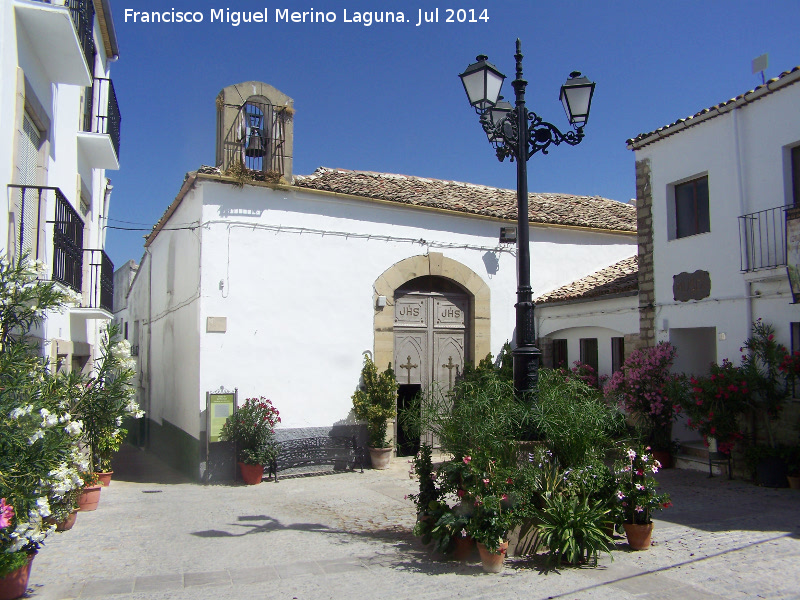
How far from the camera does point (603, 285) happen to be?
42.1 ft

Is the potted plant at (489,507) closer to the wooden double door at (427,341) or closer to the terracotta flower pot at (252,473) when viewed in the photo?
the terracotta flower pot at (252,473)

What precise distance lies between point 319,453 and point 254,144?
17.6 ft

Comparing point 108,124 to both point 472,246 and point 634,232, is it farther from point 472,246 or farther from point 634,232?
point 634,232

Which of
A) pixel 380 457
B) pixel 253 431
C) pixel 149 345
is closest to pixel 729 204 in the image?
pixel 380 457

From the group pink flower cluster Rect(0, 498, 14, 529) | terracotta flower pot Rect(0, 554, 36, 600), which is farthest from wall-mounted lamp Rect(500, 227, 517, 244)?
pink flower cluster Rect(0, 498, 14, 529)

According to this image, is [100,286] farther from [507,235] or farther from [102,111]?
[507,235]

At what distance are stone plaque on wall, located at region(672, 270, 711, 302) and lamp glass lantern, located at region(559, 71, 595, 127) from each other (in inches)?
180

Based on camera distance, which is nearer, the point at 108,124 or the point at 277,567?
the point at 277,567

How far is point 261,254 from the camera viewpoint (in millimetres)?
11039

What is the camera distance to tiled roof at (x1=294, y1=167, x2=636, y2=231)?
481 inches

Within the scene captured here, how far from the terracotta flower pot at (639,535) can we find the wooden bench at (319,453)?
19.4 ft

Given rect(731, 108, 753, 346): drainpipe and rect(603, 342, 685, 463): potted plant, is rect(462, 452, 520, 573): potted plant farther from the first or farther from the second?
rect(731, 108, 753, 346): drainpipe

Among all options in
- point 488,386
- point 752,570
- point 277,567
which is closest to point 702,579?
point 752,570

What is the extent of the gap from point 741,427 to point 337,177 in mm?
8121
